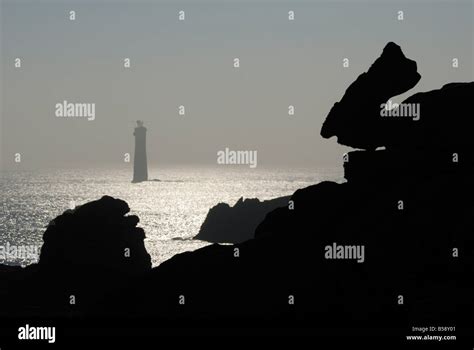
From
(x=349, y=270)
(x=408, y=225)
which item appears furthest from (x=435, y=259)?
(x=349, y=270)

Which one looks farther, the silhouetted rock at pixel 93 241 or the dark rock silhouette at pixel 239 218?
the dark rock silhouette at pixel 239 218

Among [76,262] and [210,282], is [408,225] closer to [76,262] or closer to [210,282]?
[210,282]

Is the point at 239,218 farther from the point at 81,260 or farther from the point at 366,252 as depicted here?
the point at 366,252

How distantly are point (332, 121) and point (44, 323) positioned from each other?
68.4ft

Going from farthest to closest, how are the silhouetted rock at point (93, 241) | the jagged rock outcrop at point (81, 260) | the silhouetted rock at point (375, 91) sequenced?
1. the silhouetted rock at point (93, 241)
2. the jagged rock outcrop at point (81, 260)
3. the silhouetted rock at point (375, 91)

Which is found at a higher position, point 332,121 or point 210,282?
point 332,121

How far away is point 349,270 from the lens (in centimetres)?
3884

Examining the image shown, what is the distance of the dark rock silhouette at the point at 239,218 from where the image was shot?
16800cm

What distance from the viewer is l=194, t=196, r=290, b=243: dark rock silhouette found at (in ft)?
551

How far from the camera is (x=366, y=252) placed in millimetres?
39250

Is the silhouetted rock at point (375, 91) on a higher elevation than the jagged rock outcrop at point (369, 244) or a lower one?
higher

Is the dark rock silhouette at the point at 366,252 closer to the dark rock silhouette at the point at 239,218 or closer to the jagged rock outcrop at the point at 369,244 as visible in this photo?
the jagged rock outcrop at the point at 369,244

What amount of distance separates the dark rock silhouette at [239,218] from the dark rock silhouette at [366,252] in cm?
11915

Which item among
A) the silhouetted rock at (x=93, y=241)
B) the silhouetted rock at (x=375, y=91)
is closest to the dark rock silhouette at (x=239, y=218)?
the silhouetted rock at (x=93, y=241)
